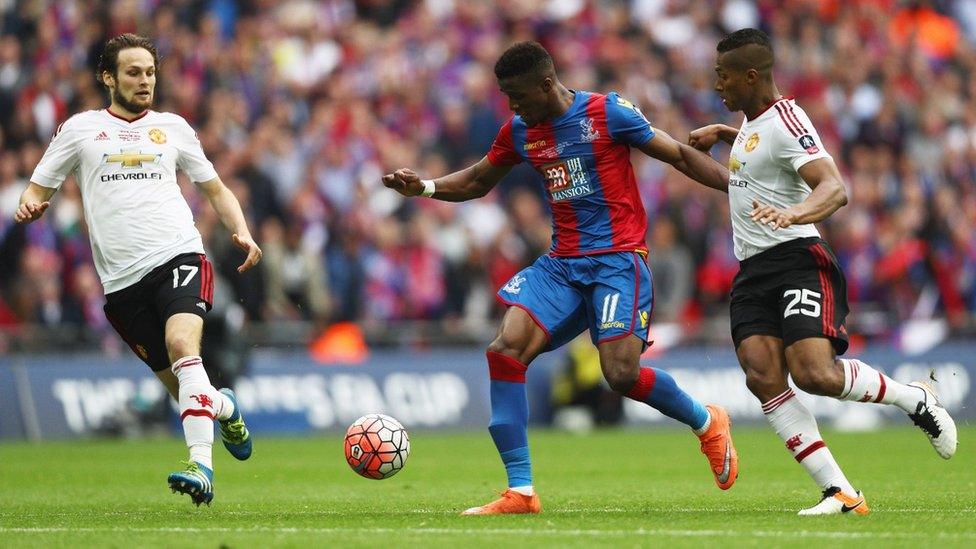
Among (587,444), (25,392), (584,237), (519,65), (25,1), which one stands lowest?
(587,444)

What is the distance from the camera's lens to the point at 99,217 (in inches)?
376

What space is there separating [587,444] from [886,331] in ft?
16.6

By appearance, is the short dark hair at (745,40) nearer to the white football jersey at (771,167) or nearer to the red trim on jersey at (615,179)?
the white football jersey at (771,167)

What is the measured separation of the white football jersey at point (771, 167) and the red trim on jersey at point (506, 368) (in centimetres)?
143

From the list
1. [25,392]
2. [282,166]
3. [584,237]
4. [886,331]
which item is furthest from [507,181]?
[584,237]

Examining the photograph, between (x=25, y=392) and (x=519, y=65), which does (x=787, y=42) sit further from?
(x=519, y=65)

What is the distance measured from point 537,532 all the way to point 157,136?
3.55m

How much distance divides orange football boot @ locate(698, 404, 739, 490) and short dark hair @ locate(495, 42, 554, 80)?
2321mm

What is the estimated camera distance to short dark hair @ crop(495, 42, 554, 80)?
Result: 9.09 m

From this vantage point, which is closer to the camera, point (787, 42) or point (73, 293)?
point (73, 293)

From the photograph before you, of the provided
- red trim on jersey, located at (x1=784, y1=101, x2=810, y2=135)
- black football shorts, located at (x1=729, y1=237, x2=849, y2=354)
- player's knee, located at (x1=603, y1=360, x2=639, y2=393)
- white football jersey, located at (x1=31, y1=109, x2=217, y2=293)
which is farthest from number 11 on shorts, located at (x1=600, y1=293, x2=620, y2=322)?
white football jersey, located at (x1=31, y1=109, x2=217, y2=293)

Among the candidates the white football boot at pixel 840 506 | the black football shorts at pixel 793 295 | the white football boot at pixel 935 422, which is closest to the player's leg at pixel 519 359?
the black football shorts at pixel 793 295

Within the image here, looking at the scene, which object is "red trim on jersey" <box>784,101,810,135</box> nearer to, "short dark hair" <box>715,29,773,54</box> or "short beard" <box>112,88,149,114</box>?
"short dark hair" <box>715,29,773,54</box>

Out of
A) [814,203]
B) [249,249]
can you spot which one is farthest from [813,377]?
[249,249]
